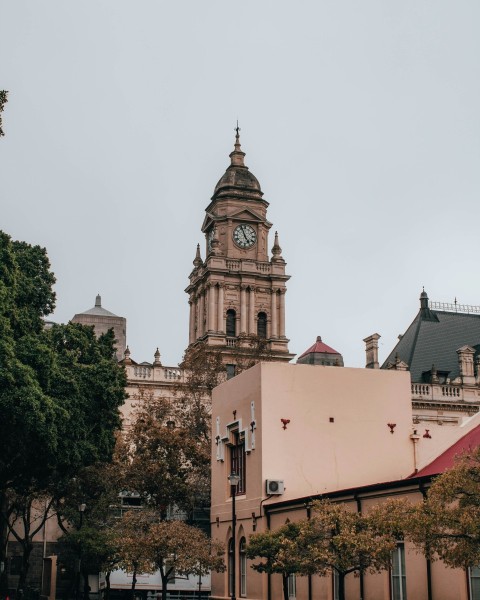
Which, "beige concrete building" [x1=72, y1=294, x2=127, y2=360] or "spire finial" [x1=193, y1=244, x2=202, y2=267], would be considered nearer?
"beige concrete building" [x1=72, y1=294, x2=127, y2=360]

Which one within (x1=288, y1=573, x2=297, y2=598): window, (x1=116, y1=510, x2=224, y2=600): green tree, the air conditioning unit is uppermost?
the air conditioning unit

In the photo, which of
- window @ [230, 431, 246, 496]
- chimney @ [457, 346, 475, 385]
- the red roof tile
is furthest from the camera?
chimney @ [457, 346, 475, 385]

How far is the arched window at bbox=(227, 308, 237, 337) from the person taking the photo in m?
86.3

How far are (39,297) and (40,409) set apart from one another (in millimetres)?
7481

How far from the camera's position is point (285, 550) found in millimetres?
27031

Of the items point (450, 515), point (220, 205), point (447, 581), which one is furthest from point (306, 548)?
point (220, 205)

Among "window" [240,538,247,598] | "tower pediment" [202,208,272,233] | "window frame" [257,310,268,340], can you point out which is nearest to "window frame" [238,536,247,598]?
"window" [240,538,247,598]

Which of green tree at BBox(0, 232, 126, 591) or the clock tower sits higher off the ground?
the clock tower

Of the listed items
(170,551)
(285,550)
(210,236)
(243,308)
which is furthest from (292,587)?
(210,236)

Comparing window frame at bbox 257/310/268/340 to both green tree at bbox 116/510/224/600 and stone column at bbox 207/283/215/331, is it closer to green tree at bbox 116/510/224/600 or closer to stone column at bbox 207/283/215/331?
stone column at bbox 207/283/215/331

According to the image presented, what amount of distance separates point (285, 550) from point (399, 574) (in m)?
3.31

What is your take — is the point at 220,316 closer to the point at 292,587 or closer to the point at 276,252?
the point at 276,252

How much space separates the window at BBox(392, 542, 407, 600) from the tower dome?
222 ft

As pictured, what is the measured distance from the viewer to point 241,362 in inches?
2514
